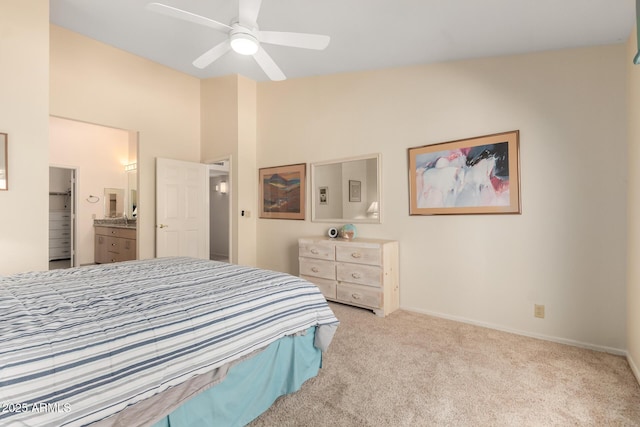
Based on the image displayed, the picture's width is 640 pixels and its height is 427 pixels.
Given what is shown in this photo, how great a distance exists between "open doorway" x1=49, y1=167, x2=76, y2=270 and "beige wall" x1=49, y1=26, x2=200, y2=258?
10.2 ft

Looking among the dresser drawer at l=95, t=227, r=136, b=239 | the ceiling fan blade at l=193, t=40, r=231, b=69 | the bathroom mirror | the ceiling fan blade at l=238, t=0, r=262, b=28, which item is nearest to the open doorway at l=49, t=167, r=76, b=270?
the bathroom mirror

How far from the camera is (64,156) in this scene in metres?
5.75

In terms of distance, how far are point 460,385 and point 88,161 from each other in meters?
7.11

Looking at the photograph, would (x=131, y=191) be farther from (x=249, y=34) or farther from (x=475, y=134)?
(x=475, y=134)

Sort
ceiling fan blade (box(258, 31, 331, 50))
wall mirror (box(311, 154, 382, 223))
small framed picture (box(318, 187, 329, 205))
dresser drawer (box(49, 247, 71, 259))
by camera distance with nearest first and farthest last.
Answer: ceiling fan blade (box(258, 31, 331, 50)) → wall mirror (box(311, 154, 382, 223)) → small framed picture (box(318, 187, 329, 205)) → dresser drawer (box(49, 247, 71, 259))

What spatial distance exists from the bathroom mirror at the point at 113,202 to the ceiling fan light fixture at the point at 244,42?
5.42 metres

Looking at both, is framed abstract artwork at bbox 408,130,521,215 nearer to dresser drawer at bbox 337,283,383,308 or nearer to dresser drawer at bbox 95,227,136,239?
dresser drawer at bbox 337,283,383,308

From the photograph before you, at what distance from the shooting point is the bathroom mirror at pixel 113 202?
6.27 metres

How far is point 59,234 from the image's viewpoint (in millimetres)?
6344

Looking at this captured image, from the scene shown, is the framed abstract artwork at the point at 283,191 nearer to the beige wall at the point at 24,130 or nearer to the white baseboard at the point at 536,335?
the white baseboard at the point at 536,335

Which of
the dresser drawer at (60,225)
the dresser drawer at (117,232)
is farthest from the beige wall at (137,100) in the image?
the dresser drawer at (60,225)

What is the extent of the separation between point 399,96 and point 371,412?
118 inches

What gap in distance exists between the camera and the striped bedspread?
92cm

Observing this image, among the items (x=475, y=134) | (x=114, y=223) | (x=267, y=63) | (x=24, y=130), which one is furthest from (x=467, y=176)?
(x=114, y=223)
